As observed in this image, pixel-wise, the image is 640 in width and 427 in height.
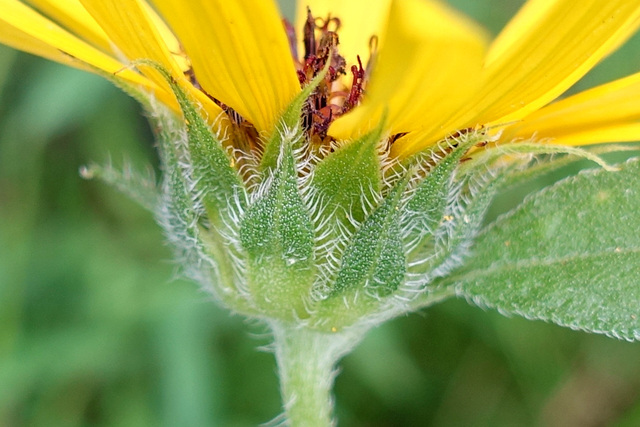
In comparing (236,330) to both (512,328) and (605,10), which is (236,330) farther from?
(605,10)

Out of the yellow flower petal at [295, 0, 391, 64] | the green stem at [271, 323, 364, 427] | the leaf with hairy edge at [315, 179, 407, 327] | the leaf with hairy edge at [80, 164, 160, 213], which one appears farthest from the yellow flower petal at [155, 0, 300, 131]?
the yellow flower petal at [295, 0, 391, 64]

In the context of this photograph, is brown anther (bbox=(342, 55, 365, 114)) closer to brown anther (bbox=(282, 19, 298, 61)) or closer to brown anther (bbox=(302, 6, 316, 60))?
brown anther (bbox=(302, 6, 316, 60))

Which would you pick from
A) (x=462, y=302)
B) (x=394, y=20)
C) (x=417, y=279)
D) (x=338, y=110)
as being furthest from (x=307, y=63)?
(x=462, y=302)

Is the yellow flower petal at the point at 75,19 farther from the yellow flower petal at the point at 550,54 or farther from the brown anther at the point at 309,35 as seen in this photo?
the yellow flower petal at the point at 550,54

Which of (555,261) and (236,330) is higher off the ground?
(236,330)

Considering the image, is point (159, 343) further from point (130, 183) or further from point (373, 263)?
point (373, 263)

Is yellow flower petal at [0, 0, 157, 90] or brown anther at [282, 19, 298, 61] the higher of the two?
brown anther at [282, 19, 298, 61]

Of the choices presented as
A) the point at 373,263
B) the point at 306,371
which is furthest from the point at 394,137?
the point at 306,371
